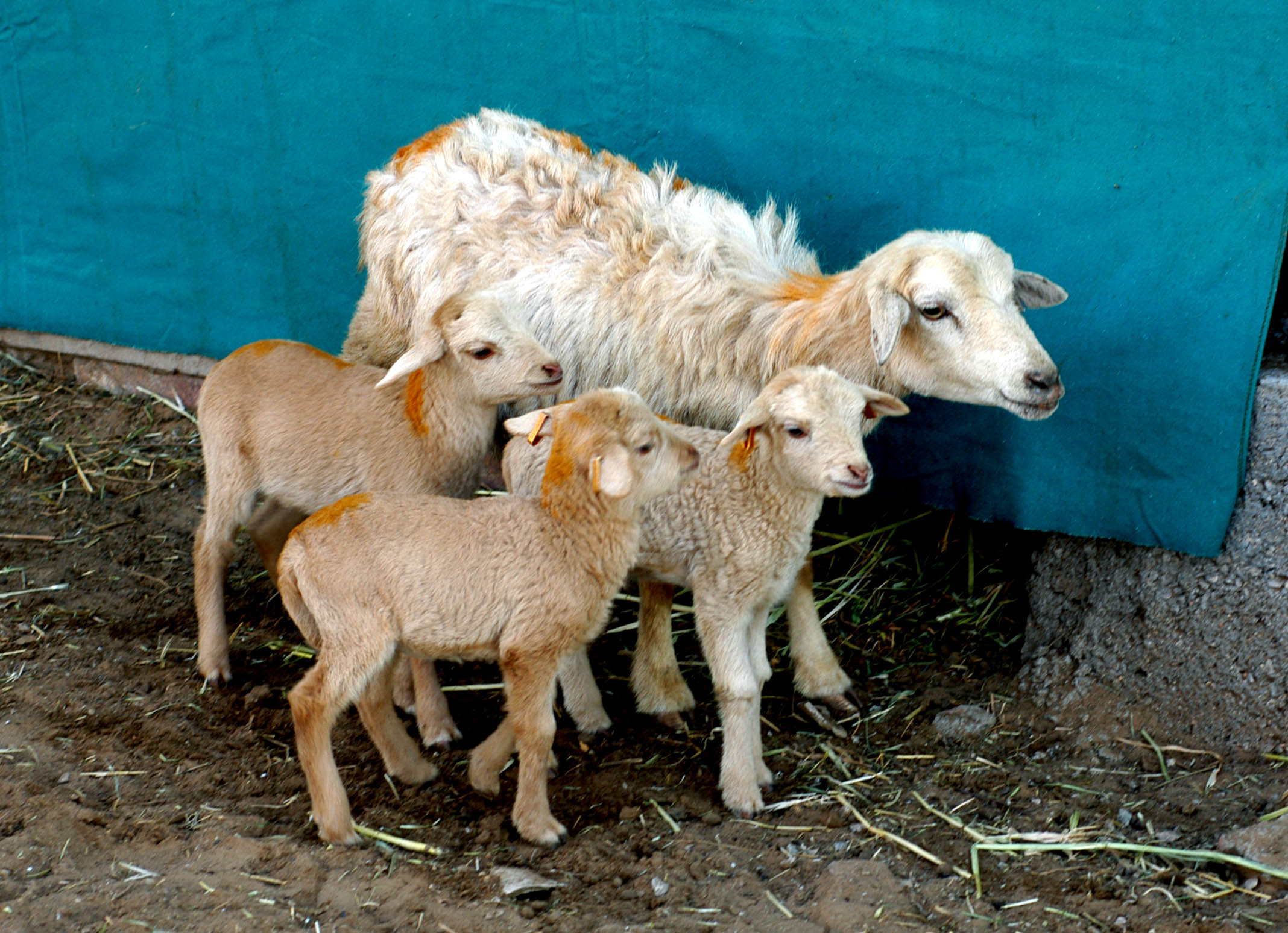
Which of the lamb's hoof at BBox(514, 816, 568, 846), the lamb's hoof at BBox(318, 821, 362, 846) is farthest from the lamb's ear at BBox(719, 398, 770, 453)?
the lamb's hoof at BBox(318, 821, 362, 846)

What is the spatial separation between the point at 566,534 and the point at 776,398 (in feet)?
2.37

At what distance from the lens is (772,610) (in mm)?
5059

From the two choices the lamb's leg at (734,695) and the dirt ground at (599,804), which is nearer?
the dirt ground at (599,804)

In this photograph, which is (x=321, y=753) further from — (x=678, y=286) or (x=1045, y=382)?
(x=1045, y=382)

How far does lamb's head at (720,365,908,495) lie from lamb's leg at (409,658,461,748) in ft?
4.01

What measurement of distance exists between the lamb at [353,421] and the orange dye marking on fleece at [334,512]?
56cm

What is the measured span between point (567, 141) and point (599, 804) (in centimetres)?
253

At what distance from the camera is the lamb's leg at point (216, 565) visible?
4.35 meters

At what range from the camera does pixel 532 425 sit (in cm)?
363

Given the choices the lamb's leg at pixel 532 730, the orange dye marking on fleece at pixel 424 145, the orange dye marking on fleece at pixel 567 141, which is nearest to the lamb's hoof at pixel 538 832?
the lamb's leg at pixel 532 730

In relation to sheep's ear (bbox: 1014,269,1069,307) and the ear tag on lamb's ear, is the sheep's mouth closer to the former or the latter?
sheep's ear (bbox: 1014,269,1069,307)

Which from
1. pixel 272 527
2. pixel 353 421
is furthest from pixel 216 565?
pixel 353 421

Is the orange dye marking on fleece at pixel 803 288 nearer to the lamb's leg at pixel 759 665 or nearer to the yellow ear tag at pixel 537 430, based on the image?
the lamb's leg at pixel 759 665

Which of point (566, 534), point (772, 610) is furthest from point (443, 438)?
point (772, 610)
